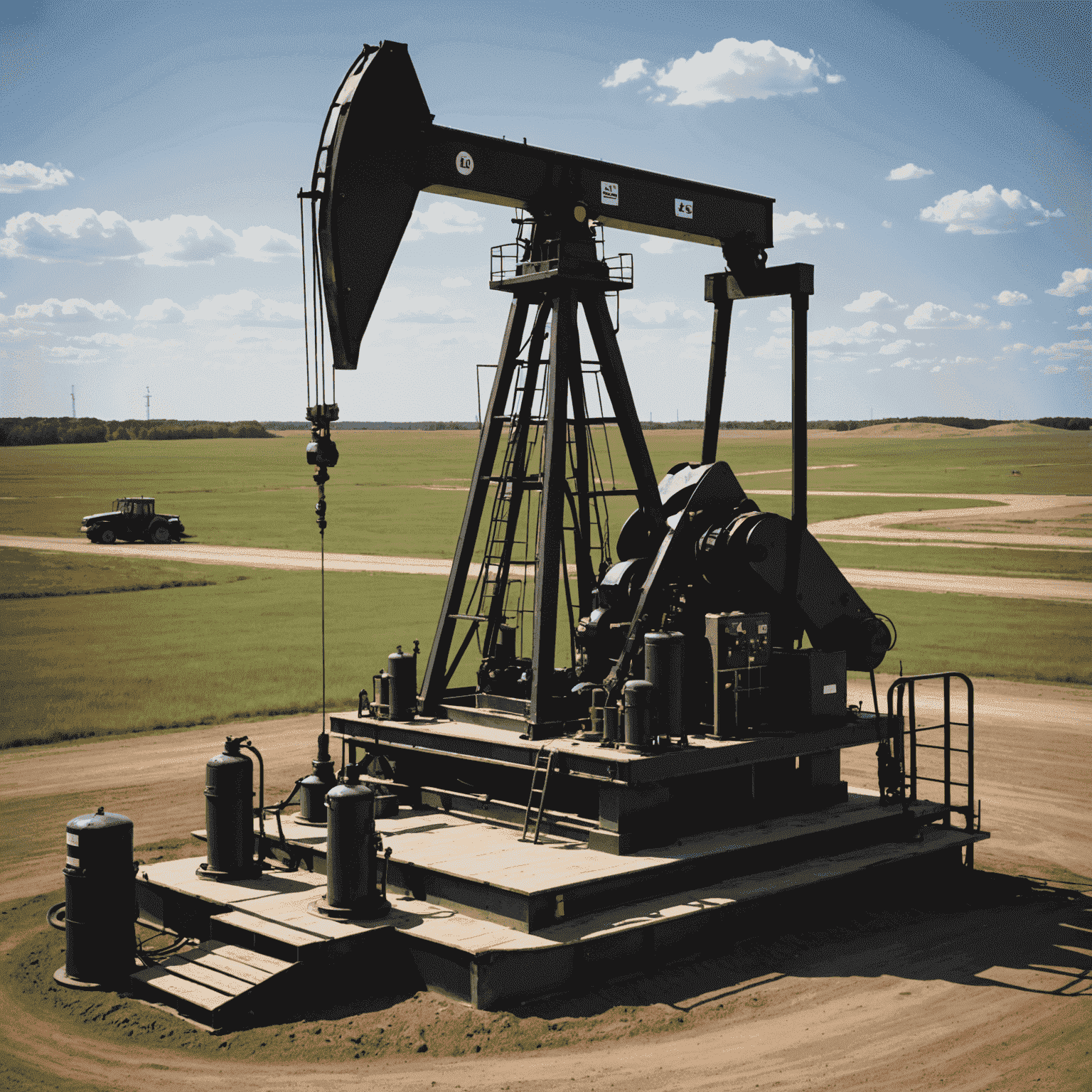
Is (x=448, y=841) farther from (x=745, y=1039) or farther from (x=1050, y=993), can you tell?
(x=1050, y=993)

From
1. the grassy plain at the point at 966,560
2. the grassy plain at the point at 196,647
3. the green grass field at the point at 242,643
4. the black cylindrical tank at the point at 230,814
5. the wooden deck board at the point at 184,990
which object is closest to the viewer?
the wooden deck board at the point at 184,990

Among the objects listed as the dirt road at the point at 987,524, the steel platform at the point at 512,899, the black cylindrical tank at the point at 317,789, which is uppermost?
the dirt road at the point at 987,524

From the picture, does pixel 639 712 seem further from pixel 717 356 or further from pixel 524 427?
pixel 717 356

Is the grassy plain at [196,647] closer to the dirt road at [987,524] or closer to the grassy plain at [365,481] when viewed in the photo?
the grassy plain at [365,481]

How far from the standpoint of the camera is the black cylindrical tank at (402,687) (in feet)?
40.2

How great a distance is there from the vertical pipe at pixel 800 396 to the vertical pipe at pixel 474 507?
2.77 m

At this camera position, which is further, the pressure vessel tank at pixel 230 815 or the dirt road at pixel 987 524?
the dirt road at pixel 987 524

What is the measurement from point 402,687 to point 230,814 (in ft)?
8.49

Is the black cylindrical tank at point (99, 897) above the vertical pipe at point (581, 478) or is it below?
below

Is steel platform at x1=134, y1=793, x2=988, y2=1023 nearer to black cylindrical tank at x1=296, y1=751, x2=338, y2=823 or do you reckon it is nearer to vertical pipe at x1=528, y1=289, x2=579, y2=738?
black cylindrical tank at x1=296, y1=751, x2=338, y2=823

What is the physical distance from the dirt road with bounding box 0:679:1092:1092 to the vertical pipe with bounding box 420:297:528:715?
3.94 metres

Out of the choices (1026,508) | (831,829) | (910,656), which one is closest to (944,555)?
(910,656)

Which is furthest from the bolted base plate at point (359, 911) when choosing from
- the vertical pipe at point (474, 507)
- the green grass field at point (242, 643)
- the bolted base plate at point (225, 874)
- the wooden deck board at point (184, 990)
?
the green grass field at point (242, 643)

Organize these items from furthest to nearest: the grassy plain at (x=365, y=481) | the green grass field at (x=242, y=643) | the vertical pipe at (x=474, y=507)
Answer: the grassy plain at (x=365, y=481)
the green grass field at (x=242, y=643)
the vertical pipe at (x=474, y=507)
